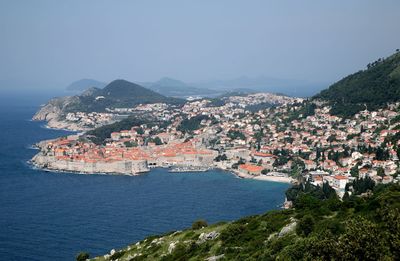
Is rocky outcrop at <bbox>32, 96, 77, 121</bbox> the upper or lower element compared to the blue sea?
upper

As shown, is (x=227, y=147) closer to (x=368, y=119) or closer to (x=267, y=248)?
(x=368, y=119)

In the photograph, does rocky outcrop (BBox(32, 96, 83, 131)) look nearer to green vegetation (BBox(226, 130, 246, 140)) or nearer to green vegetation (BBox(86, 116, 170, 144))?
green vegetation (BBox(86, 116, 170, 144))

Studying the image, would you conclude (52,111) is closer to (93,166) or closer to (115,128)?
(115,128)

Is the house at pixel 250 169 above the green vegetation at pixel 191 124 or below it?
below

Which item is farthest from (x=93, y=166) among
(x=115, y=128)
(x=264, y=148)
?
(x=115, y=128)

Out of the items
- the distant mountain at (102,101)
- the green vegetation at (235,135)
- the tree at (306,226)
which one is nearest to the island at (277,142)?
the green vegetation at (235,135)

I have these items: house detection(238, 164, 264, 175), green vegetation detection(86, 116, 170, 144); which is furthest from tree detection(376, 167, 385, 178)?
green vegetation detection(86, 116, 170, 144)

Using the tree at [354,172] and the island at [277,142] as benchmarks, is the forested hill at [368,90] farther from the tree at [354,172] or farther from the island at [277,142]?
the tree at [354,172]
